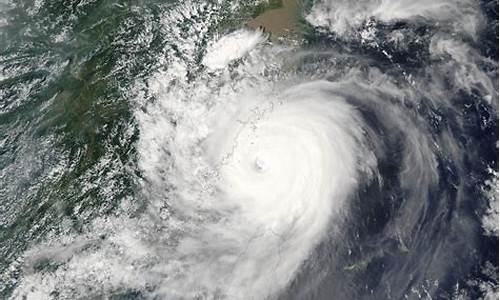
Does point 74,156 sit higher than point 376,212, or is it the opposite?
point 74,156

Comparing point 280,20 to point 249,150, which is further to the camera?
point 280,20

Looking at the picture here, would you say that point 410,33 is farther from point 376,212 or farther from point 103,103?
point 103,103

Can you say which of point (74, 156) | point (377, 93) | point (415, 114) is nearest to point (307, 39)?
point (377, 93)

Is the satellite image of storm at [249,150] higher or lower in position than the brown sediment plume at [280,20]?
lower

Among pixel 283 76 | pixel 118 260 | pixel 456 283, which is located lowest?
pixel 456 283

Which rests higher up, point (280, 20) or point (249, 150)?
point (280, 20)
